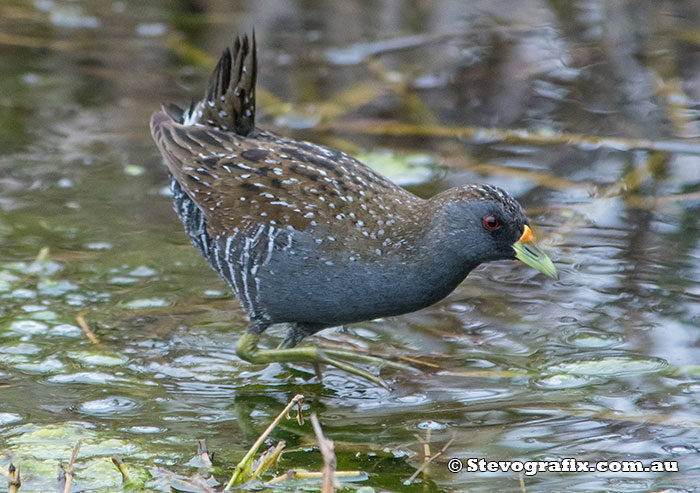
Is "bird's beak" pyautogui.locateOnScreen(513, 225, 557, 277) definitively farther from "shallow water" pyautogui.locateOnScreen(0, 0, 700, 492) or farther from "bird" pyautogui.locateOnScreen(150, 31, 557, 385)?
"shallow water" pyautogui.locateOnScreen(0, 0, 700, 492)

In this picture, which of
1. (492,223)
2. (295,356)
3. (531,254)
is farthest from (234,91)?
(531,254)

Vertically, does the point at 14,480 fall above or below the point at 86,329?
above

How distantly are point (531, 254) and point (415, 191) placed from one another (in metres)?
1.92

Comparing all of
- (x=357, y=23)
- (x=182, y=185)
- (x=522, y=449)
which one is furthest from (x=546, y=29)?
(x=522, y=449)

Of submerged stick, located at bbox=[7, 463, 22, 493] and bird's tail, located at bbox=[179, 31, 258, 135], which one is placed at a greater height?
bird's tail, located at bbox=[179, 31, 258, 135]

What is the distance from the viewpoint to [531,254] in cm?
363

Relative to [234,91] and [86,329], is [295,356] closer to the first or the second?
[86,329]

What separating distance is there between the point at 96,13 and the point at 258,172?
5.03m

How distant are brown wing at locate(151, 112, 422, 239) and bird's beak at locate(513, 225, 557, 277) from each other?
0.47m

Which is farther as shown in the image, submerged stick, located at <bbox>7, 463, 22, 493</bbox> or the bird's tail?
the bird's tail

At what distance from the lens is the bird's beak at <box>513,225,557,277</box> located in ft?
11.9

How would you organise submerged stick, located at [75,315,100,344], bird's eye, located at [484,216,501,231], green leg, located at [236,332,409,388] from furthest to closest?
submerged stick, located at [75,315,100,344]
green leg, located at [236,332,409,388]
bird's eye, located at [484,216,501,231]

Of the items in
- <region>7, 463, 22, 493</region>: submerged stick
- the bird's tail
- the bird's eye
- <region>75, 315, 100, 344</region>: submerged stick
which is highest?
the bird's tail

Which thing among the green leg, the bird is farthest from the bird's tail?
the green leg
